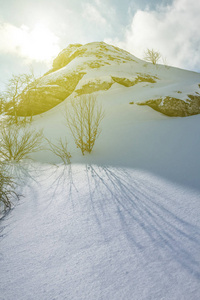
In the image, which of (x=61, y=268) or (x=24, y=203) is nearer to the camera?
(x=61, y=268)

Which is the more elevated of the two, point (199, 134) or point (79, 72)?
point (79, 72)

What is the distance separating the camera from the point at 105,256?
Answer: 4.41 ft

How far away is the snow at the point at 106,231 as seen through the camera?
112cm

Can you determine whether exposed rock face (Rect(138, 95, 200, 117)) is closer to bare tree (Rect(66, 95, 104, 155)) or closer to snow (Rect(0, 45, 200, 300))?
snow (Rect(0, 45, 200, 300))

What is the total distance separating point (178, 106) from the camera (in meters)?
6.61

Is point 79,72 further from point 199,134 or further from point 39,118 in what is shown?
point 199,134

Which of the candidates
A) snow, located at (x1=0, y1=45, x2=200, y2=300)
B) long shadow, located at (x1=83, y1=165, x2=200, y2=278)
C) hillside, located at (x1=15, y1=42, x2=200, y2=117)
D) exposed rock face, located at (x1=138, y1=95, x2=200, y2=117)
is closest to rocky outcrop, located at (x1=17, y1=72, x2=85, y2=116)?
hillside, located at (x1=15, y1=42, x2=200, y2=117)

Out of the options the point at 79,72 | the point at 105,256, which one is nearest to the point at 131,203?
the point at 105,256

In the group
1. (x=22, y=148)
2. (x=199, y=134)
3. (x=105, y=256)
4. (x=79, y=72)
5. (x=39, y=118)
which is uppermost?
(x=79, y=72)

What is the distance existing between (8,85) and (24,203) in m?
10.9

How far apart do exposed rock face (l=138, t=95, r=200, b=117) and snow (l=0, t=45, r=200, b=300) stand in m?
3.15

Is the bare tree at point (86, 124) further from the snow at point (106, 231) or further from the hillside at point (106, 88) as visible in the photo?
the hillside at point (106, 88)

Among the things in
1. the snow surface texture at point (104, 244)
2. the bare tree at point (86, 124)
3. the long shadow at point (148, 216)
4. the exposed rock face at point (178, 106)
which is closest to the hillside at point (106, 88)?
the exposed rock face at point (178, 106)

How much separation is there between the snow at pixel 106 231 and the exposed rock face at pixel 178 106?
315cm
